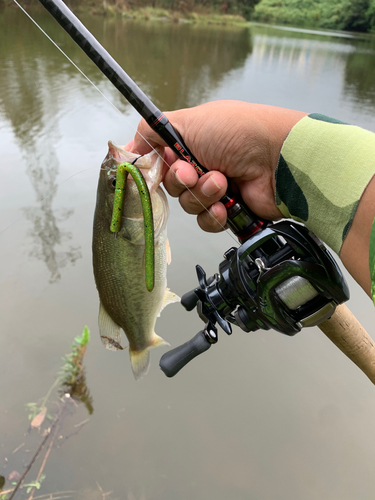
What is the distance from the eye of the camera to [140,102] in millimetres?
1141

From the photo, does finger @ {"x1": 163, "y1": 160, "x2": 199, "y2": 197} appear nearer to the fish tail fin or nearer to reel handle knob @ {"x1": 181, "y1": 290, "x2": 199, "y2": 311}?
reel handle knob @ {"x1": 181, "y1": 290, "x2": 199, "y2": 311}

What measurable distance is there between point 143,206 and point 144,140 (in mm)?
434

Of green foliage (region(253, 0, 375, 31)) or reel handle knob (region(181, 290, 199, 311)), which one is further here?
green foliage (region(253, 0, 375, 31))

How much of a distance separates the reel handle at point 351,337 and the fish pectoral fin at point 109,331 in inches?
29.7

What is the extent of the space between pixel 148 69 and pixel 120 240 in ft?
23.8

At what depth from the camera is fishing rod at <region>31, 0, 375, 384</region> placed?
996 mm

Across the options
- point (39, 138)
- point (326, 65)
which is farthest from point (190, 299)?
point (326, 65)

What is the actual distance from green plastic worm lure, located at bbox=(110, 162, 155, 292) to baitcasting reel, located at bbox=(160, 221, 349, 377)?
0.74 feet

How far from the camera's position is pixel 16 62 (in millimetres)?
6500

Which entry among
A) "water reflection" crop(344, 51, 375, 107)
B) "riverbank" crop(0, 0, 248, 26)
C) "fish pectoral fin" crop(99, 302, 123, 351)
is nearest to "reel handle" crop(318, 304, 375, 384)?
"fish pectoral fin" crop(99, 302, 123, 351)

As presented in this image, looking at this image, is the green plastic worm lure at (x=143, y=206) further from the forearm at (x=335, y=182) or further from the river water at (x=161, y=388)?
the forearm at (x=335, y=182)

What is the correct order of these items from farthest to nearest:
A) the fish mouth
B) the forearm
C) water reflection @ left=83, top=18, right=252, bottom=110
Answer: water reflection @ left=83, top=18, right=252, bottom=110, the fish mouth, the forearm

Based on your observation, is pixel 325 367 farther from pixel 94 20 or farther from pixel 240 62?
pixel 94 20

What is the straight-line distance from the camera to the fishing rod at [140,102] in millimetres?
1015
